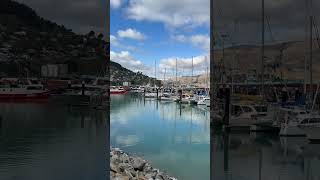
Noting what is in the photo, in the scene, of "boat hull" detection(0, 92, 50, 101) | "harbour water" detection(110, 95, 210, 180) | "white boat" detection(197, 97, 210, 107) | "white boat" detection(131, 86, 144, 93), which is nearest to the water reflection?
"harbour water" detection(110, 95, 210, 180)

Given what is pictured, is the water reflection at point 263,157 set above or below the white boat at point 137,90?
below

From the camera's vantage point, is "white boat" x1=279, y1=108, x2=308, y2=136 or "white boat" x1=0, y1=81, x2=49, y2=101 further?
"white boat" x1=0, y1=81, x2=49, y2=101

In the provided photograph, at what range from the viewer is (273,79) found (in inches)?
833

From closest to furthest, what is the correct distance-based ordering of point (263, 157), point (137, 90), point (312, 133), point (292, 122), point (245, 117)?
point (263, 157), point (312, 133), point (292, 122), point (245, 117), point (137, 90)

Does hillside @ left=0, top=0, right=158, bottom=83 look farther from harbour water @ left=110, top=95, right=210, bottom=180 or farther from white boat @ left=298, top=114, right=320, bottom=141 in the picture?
white boat @ left=298, top=114, right=320, bottom=141

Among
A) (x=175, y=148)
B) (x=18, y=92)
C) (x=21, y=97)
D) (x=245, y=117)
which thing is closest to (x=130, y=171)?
(x=175, y=148)

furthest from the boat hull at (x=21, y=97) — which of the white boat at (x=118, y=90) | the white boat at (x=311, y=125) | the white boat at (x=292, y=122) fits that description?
the white boat at (x=311, y=125)

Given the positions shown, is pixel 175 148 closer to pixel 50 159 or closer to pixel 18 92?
pixel 50 159

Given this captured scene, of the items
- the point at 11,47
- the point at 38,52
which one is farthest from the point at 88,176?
the point at 11,47

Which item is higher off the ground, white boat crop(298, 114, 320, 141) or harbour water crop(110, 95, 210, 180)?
white boat crop(298, 114, 320, 141)

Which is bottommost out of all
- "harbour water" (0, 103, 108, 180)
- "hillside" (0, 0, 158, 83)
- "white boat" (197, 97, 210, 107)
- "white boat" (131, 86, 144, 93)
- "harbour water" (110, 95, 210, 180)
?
"harbour water" (110, 95, 210, 180)

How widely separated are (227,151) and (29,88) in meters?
30.4

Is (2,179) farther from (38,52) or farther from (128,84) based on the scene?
(128,84)

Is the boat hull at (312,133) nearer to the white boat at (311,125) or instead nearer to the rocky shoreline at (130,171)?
the white boat at (311,125)
